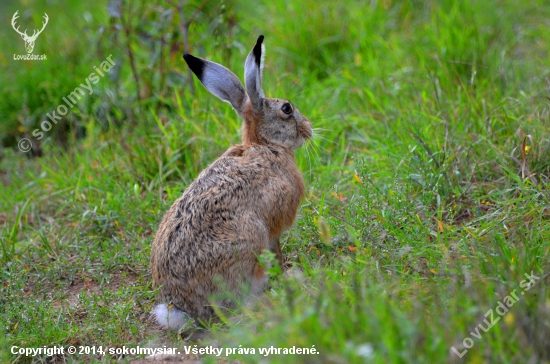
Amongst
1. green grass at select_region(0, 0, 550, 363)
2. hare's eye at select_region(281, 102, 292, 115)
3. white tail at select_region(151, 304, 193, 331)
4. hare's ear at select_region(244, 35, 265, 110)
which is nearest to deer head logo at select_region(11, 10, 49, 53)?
green grass at select_region(0, 0, 550, 363)

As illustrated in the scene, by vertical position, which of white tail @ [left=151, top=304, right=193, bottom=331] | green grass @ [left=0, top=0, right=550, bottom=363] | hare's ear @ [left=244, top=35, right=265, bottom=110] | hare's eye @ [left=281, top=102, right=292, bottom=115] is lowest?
white tail @ [left=151, top=304, right=193, bottom=331]

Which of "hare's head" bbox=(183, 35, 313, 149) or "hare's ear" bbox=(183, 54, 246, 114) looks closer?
"hare's ear" bbox=(183, 54, 246, 114)

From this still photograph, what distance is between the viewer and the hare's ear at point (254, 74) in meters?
5.26

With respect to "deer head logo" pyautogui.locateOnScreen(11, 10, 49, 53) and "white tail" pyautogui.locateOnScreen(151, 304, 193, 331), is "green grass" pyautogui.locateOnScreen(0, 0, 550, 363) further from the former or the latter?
"deer head logo" pyautogui.locateOnScreen(11, 10, 49, 53)

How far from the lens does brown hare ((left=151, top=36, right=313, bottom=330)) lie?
447 cm

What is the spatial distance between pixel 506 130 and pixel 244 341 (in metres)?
3.56

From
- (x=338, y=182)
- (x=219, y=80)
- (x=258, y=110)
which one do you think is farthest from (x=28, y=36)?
(x=338, y=182)

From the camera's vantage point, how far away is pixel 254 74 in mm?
5344

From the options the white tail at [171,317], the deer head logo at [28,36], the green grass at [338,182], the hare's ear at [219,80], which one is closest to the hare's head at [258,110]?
the hare's ear at [219,80]

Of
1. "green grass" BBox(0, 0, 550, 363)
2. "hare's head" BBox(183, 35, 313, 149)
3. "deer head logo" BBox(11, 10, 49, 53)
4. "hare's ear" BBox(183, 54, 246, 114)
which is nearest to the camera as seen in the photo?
"green grass" BBox(0, 0, 550, 363)

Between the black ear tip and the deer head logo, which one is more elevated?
the deer head logo

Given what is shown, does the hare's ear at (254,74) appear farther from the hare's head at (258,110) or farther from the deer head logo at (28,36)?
the deer head logo at (28,36)

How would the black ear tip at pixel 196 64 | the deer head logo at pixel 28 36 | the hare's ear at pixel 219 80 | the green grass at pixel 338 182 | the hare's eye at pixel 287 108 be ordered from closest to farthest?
the green grass at pixel 338 182, the black ear tip at pixel 196 64, the hare's ear at pixel 219 80, the hare's eye at pixel 287 108, the deer head logo at pixel 28 36

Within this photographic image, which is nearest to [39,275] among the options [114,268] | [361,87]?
[114,268]
